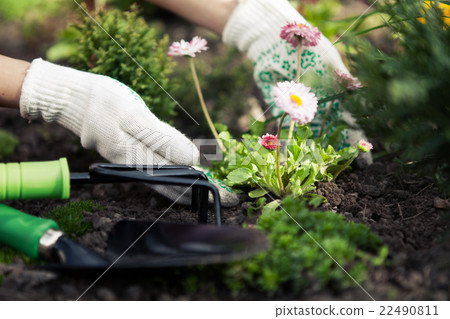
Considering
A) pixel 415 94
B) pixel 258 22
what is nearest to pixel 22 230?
pixel 415 94

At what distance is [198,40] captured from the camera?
174 centimetres

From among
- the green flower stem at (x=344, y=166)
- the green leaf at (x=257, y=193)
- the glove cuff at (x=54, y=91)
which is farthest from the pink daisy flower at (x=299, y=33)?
the glove cuff at (x=54, y=91)

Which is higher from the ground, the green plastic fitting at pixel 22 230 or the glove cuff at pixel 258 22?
the glove cuff at pixel 258 22

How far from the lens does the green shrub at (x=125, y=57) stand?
1.91m

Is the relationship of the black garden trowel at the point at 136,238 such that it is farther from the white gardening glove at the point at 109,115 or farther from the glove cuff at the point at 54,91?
the glove cuff at the point at 54,91

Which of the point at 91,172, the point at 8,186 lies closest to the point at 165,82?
the point at 91,172

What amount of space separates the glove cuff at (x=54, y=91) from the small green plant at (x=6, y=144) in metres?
0.66

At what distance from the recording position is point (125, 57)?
Result: 6.33ft

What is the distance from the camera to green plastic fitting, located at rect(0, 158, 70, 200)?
1231 millimetres

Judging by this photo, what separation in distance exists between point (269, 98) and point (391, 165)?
0.61 metres

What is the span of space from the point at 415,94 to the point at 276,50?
1.01 meters

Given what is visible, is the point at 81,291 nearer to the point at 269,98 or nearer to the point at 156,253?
the point at 156,253

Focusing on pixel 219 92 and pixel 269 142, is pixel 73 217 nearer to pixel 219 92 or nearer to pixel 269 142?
pixel 269 142

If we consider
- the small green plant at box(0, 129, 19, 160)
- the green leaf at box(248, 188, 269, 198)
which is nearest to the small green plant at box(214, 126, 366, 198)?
the green leaf at box(248, 188, 269, 198)
